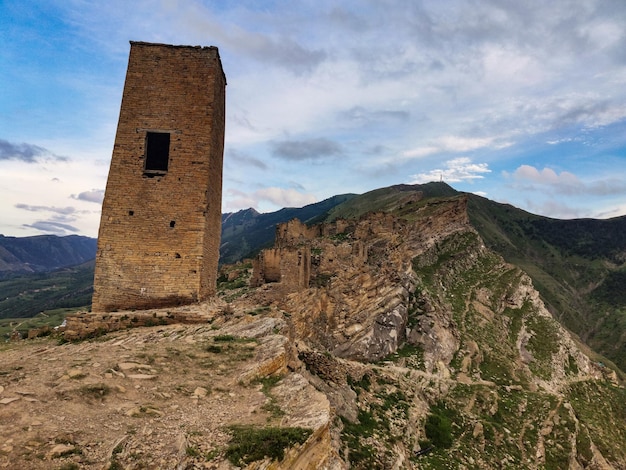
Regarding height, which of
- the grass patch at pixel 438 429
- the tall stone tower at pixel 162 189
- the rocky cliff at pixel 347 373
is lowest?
the grass patch at pixel 438 429

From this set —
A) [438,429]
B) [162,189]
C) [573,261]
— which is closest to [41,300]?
[162,189]

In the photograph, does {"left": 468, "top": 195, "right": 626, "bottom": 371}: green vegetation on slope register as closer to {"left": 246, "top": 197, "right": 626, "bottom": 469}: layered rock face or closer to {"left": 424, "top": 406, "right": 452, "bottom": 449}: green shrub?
{"left": 246, "top": 197, "right": 626, "bottom": 469}: layered rock face

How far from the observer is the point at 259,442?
20.2 ft

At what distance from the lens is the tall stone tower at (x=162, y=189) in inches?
547

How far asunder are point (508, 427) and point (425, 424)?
29.5ft

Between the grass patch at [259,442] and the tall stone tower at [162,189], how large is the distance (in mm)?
8031

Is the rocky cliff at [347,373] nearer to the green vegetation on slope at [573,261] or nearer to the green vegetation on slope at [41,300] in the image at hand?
the green vegetation on slope at [573,261]

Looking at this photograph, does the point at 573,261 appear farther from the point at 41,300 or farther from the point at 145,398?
the point at 41,300

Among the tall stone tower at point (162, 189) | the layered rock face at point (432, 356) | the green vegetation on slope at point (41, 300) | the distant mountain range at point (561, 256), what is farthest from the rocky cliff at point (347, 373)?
the green vegetation on slope at point (41, 300)

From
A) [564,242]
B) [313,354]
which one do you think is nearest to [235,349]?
[313,354]

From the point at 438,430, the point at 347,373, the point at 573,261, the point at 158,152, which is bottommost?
the point at 438,430

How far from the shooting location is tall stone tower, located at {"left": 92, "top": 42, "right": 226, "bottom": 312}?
1391 centimetres

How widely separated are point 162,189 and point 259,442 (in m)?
10.8

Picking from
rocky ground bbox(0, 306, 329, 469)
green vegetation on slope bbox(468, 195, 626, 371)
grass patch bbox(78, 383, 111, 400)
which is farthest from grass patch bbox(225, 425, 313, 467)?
green vegetation on slope bbox(468, 195, 626, 371)
